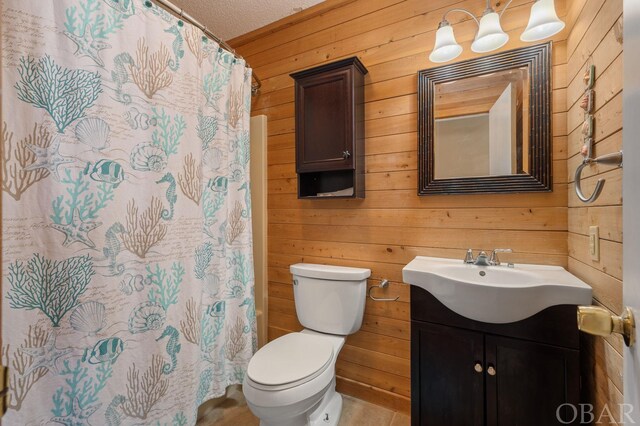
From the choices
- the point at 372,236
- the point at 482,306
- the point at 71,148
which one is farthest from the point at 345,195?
the point at 71,148

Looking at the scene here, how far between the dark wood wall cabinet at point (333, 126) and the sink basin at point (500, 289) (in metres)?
0.66

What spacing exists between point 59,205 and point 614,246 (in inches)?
73.3

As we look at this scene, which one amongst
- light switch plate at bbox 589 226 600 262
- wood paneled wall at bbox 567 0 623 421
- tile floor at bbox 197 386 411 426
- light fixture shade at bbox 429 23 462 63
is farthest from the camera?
tile floor at bbox 197 386 411 426

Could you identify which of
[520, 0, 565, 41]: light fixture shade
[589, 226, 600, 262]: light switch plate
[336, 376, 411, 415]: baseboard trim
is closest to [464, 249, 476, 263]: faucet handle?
[589, 226, 600, 262]: light switch plate

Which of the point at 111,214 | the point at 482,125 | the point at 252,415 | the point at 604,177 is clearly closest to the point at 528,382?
the point at 604,177

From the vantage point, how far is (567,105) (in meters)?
1.37

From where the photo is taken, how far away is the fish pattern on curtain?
1076mm

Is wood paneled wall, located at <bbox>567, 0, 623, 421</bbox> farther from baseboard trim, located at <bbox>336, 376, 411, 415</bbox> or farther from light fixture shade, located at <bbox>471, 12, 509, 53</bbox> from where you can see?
baseboard trim, located at <bbox>336, 376, 411, 415</bbox>

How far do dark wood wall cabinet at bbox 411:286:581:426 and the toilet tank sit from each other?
0.38 meters

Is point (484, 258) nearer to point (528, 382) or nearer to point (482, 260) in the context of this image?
point (482, 260)

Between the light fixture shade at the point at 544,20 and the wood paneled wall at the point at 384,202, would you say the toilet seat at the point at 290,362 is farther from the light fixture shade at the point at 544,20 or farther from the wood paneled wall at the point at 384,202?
the light fixture shade at the point at 544,20

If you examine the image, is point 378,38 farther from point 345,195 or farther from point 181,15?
point 181,15

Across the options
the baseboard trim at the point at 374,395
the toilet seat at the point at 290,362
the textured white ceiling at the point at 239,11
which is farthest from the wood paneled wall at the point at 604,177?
the textured white ceiling at the point at 239,11

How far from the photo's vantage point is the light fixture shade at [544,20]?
1252 mm
